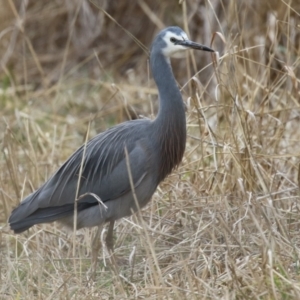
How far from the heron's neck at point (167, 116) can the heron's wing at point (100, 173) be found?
0.10m

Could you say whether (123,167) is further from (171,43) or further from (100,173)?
(171,43)

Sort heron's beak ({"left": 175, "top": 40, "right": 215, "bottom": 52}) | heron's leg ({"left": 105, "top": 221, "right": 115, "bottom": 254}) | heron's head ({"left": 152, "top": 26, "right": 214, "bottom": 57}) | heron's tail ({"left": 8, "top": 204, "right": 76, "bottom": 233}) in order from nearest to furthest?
1. heron's beak ({"left": 175, "top": 40, "right": 215, "bottom": 52})
2. heron's head ({"left": 152, "top": 26, "right": 214, "bottom": 57})
3. heron's tail ({"left": 8, "top": 204, "right": 76, "bottom": 233})
4. heron's leg ({"left": 105, "top": 221, "right": 115, "bottom": 254})

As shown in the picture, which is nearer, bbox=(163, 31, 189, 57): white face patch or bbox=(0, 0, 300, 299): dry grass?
bbox=(0, 0, 300, 299): dry grass

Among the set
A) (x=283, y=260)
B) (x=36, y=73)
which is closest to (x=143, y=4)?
(x=36, y=73)

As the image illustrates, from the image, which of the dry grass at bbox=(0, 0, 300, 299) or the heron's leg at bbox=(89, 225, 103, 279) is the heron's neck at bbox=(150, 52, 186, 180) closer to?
the dry grass at bbox=(0, 0, 300, 299)

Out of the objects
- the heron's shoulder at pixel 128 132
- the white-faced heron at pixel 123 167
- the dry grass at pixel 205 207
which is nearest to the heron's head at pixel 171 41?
the white-faced heron at pixel 123 167

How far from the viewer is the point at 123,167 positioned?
14.1 ft

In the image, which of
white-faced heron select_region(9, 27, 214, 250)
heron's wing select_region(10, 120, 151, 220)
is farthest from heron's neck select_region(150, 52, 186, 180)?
heron's wing select_region(10, 120, 151, 220)

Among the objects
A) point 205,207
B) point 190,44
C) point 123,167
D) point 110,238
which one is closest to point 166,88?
point 190,44

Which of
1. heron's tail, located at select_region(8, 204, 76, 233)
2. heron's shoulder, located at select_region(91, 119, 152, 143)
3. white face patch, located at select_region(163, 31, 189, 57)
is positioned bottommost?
heron's tail, located at select_region(8, 204, 76, 233)

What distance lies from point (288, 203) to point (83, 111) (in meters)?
3.11

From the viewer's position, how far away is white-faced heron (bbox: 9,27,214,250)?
4234mm

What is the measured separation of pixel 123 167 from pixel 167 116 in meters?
0.32

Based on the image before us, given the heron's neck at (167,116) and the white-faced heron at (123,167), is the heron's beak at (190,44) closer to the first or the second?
the white-faced heron at (123,167)
